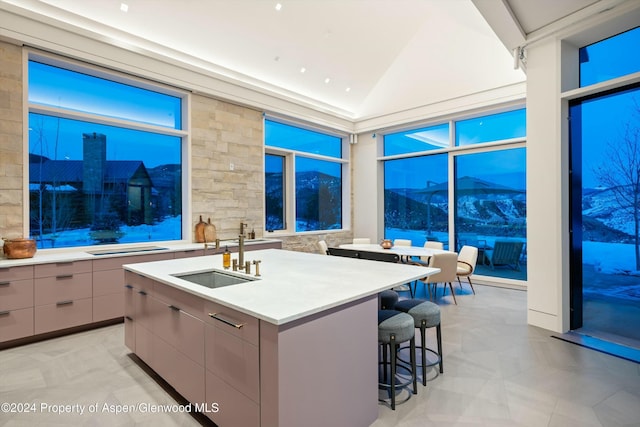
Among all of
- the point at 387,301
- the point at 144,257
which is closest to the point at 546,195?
the point at 387,301

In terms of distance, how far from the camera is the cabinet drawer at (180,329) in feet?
6.88

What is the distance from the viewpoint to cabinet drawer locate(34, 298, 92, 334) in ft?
11.4

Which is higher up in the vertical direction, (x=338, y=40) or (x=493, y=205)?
(x=338, y=40)

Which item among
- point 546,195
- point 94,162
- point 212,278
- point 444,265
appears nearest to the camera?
point 212,278

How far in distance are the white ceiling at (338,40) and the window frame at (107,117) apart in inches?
17.7

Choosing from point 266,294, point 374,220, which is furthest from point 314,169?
point 266,294

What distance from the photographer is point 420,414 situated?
2234 mm

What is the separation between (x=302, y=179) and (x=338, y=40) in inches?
109

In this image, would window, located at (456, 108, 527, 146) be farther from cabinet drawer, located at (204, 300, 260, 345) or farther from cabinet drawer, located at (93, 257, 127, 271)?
cabinet drawer, located at (93, 257, 127, 271)

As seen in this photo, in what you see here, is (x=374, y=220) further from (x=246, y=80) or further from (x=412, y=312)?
(x=412, y=312)

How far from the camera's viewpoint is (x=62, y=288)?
3.61 m

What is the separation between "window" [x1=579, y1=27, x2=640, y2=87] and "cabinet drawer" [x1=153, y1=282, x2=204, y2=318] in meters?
4.50

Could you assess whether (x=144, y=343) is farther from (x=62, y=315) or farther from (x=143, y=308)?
(x=62, y=315)

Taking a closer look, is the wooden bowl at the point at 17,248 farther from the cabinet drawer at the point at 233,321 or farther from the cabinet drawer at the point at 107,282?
the cabinet drawer at the point at 233,321
